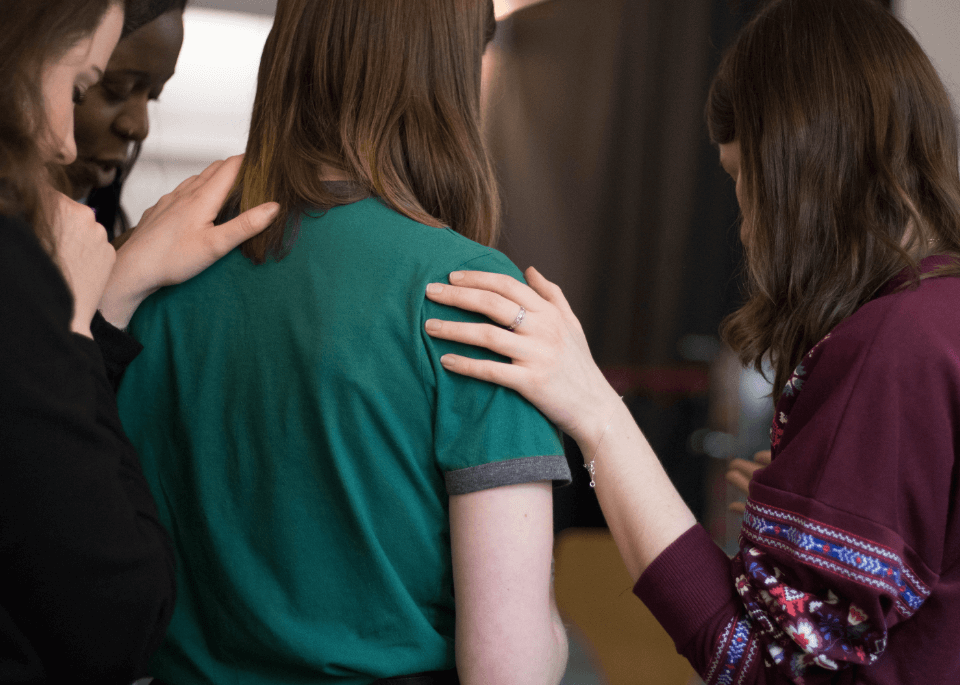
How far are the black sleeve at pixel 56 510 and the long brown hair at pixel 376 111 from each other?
0.77ft

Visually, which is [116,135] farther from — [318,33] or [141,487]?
[141,487]

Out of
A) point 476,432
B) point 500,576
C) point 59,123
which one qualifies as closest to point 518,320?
point 476,432

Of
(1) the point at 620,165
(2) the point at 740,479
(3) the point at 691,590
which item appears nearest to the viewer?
(3) the point at 691,590

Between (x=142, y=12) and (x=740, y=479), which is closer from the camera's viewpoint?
(x=740, y=479)

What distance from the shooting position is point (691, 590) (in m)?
0.86

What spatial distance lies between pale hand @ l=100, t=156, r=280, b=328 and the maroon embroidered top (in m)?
0.59

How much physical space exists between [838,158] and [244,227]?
652mm

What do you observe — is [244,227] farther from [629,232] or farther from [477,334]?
[629,232]

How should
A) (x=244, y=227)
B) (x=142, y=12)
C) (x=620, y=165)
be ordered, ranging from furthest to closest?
(x=620, y=165), (x=142, y=12), (x=244, y=227)

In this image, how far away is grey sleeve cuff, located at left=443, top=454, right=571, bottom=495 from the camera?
679 millimetres

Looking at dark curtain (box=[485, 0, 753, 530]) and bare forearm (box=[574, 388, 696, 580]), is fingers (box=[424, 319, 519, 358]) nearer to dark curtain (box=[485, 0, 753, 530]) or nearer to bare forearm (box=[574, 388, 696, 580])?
bare forearm (box=[574, 388, 696, 580])

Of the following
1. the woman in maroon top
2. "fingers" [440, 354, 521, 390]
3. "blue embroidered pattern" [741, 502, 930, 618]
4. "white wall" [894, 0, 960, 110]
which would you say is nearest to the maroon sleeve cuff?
the woman in maroon top

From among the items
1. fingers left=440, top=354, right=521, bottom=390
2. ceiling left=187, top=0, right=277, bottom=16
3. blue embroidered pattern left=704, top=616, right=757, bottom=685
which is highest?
ceiling left=187, top=0, right=277, bottom=16

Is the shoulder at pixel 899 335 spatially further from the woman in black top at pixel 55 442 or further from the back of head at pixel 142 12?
the back of head at pixel 142 12
